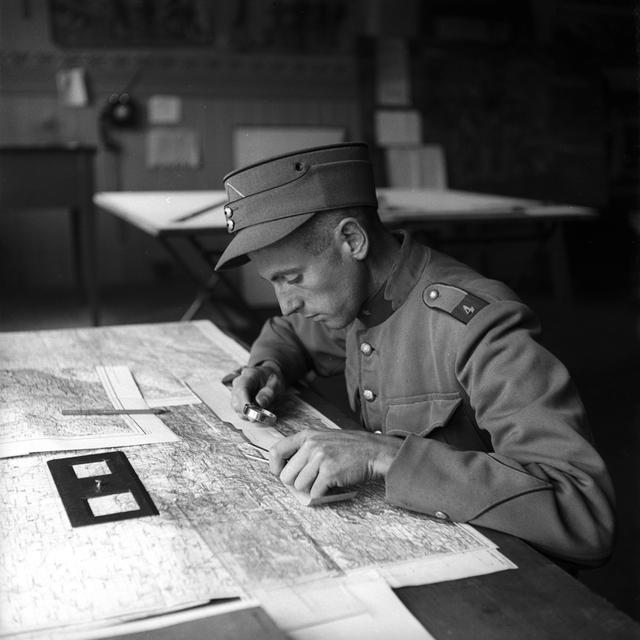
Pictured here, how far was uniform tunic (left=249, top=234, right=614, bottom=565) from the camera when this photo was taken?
39.4 inches

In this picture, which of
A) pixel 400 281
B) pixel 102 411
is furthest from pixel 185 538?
pixel 400 281

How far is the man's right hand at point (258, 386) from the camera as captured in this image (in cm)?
145

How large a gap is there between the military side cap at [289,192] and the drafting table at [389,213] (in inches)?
84.7

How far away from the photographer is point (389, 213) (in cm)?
394

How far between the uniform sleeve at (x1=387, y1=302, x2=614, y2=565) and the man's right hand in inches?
17.1

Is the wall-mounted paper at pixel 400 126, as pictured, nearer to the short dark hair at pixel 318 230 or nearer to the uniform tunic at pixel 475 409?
the uniform tunic at pixel 475 409

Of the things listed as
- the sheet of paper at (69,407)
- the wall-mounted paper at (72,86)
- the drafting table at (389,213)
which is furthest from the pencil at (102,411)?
the wall-mounted paper at (72,86)

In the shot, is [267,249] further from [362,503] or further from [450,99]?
[450,99]

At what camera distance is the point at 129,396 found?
60.2 inches

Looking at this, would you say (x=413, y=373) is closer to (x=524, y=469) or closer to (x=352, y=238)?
(x=352, y=238)

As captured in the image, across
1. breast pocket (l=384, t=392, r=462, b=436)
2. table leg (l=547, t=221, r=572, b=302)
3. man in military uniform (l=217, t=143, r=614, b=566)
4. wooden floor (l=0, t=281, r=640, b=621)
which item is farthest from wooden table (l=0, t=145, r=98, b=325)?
breast pocket (l=384, t=392, r=462, b=436)

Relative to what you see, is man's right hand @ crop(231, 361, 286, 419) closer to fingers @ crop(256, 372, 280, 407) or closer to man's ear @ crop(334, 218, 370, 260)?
fingers @ crop(256, 372, 280, 407)

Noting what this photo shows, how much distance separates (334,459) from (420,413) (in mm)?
351

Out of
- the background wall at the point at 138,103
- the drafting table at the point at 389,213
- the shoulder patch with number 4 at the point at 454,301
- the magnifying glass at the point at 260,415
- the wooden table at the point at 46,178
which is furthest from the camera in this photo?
the background wall at the point at 138,103
